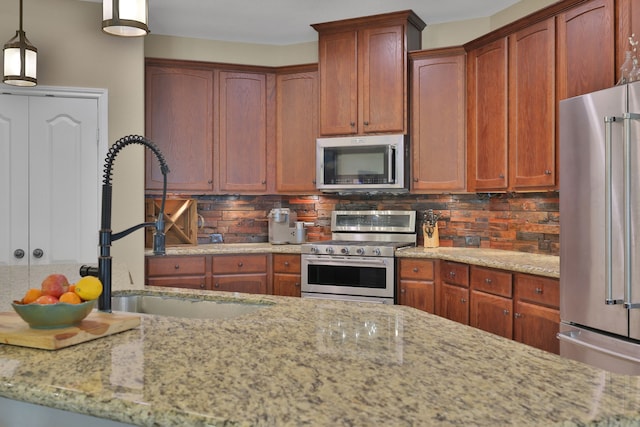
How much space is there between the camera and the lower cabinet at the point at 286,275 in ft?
15.4

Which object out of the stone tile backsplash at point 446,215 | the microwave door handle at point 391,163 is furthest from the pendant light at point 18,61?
the microwave door handle at point 391,163

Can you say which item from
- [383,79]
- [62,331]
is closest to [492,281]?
[383,79]

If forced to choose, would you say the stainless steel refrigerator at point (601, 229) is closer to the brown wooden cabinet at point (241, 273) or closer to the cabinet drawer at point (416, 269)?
the cabinet drawer at point (416, 269)

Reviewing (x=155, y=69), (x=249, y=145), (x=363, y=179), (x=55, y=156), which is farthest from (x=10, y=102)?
(x=363, y=179)

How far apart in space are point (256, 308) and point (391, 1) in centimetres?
306

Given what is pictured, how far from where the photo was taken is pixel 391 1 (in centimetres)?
435

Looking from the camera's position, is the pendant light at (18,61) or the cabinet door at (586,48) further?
the pendant light at (18,61)

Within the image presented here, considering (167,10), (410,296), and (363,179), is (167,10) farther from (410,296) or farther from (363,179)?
(410,296)

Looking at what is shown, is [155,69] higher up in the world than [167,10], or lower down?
lower down

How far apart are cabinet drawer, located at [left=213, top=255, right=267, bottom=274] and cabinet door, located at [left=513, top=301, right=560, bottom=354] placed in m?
2.08

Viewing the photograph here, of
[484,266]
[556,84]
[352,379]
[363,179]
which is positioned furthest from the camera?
[363,179]

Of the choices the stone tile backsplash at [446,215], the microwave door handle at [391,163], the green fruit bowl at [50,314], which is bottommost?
the green fruit bowl at [50,314]

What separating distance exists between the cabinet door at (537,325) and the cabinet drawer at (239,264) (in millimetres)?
2078

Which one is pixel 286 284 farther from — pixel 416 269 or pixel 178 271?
pixel 416 269
